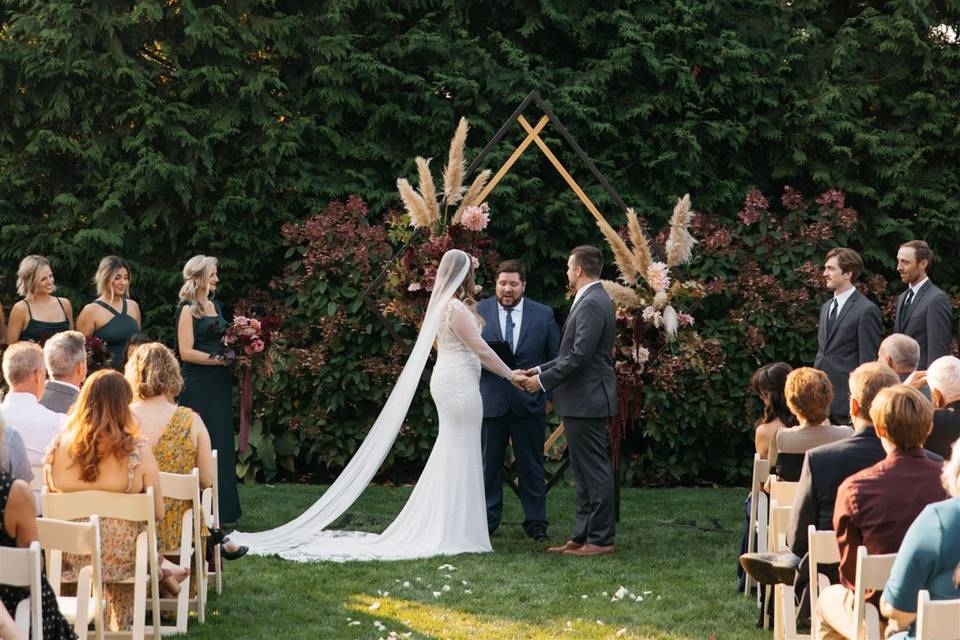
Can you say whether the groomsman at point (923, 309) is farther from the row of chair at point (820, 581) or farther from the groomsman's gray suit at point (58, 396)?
the groomsman's gray suit at point (58, 396)

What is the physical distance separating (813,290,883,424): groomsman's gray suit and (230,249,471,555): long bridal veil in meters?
2.60

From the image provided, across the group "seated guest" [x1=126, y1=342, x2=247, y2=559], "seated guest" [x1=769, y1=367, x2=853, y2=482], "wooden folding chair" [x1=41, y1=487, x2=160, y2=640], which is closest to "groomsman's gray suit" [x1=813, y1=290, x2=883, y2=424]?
"seated guest" [x1=769, y1=367, x2=853, y2=482]

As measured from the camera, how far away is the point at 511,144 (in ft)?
39.6

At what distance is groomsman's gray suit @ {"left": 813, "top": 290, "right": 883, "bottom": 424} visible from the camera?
8688 mm

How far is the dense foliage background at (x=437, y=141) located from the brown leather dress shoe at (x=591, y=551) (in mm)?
3224

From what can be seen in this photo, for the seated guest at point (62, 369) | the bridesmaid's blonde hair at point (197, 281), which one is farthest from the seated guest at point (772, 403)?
the bridesmaid's blonde hair at point (197, 281)

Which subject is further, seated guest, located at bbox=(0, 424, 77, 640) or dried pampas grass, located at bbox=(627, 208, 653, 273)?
dried pampas grass, located at bbox=(627, 208, 653, 273)

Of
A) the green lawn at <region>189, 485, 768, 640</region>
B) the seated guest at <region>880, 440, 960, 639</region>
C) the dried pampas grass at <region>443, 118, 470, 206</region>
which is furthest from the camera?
the dried pampas grass at <region>443, 118, 470, 206</region>

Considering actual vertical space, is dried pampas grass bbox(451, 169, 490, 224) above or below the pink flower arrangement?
above

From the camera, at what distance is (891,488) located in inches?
170

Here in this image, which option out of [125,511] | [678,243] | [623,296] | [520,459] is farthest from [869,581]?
[520,459]

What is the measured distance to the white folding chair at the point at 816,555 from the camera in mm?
4523

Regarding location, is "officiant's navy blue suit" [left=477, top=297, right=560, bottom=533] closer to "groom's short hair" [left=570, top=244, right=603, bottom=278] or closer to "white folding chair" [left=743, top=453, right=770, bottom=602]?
"groom's short hair" [left=570, top=244, right=603, bottom=278]

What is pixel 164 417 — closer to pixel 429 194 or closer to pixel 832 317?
pixel 429 194
